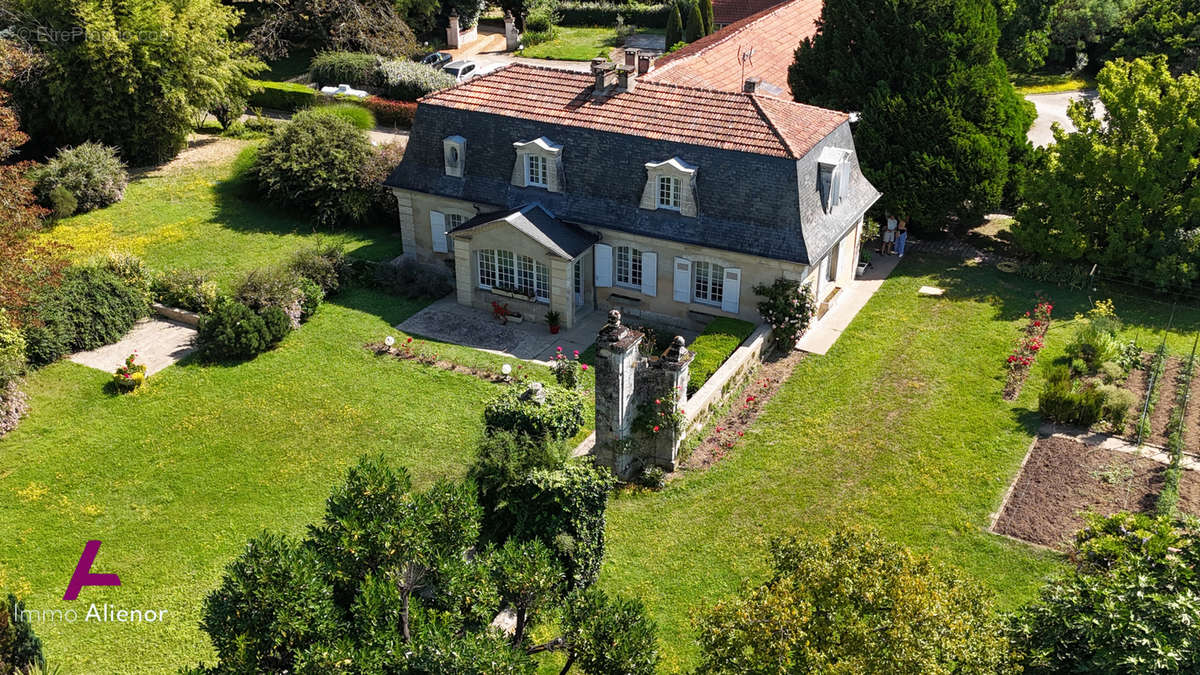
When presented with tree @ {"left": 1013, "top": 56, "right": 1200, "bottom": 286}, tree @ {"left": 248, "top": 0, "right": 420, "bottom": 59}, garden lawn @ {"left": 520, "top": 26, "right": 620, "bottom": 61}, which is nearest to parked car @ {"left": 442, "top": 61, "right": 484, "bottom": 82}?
tree @ {"left": 248, "top": 0, "right": 420, "bottom": 59}

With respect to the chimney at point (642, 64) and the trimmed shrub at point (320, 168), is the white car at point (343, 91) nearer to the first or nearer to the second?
the trimmed shrub at point (320, 168)

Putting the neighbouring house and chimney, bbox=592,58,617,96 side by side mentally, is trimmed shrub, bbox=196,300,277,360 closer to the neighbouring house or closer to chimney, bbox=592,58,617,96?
the neighbouring house

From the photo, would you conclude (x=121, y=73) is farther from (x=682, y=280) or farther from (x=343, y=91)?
(x=682, y=280)

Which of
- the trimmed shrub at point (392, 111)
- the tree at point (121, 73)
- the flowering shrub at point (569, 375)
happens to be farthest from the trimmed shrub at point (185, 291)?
the trimmed shrub at point (392, 111)

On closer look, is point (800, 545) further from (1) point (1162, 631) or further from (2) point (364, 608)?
(2) point (364, 608)

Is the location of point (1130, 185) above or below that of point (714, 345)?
above

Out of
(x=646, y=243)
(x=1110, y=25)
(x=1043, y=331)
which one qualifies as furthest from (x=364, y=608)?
(x=1110, y=25)

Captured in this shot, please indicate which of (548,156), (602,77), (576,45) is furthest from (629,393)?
(576,45)
